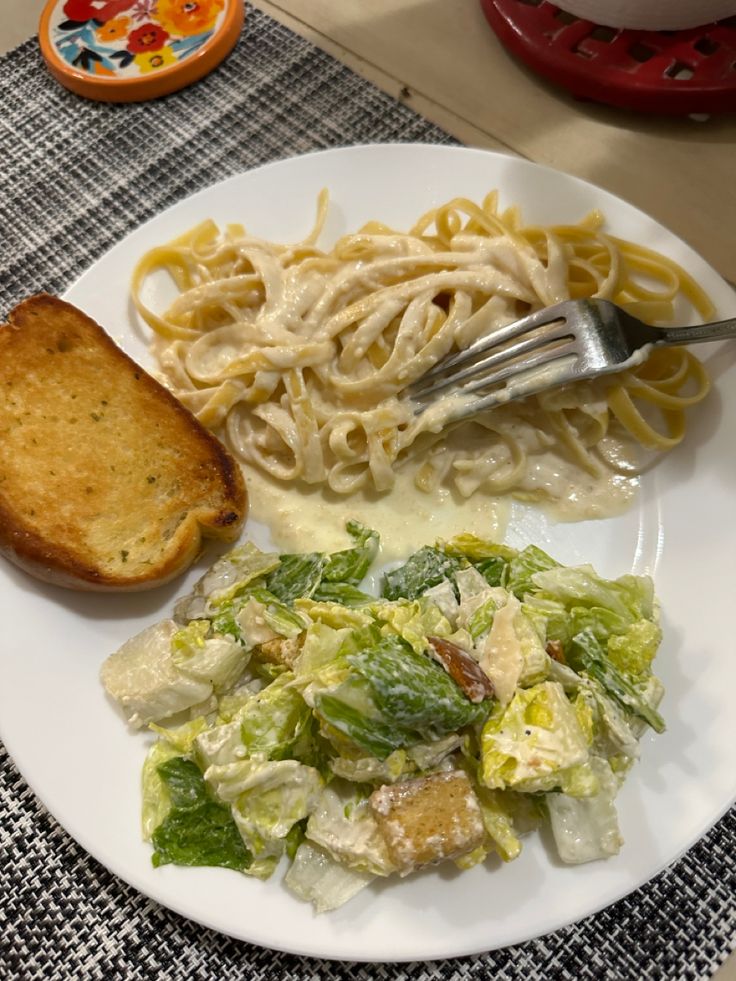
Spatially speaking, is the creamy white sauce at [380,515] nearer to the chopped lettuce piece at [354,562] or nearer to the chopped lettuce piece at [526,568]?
the chopped lettuce piece at [354,562]

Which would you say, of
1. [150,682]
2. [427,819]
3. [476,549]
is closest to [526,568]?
[476,549]

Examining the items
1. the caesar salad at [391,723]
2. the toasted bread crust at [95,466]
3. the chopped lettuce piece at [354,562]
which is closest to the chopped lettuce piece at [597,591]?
the caesar salad at [391,723]

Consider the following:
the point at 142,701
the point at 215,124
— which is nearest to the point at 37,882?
the point at 142,701

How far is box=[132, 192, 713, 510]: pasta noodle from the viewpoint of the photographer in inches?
97.4

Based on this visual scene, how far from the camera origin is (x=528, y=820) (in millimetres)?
1852

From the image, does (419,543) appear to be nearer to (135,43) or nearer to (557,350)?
(557,350)

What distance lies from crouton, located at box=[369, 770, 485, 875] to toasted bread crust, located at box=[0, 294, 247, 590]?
34.9 inches

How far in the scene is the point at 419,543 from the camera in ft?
7.87

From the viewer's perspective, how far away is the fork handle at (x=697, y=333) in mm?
2291

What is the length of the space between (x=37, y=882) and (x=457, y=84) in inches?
130

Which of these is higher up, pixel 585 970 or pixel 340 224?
pixel 340 224

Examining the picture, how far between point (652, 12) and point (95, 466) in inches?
103

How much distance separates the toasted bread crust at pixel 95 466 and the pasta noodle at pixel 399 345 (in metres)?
0.17

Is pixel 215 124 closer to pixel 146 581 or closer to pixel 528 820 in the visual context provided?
pixel 146 581
